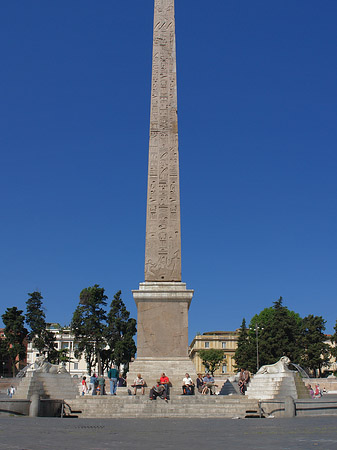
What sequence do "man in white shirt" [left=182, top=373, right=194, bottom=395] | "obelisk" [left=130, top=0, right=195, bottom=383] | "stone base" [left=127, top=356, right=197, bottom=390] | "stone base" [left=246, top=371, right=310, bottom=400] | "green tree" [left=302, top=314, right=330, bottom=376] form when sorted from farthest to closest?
"green tree" [left=302, top=314, right=330, bottom=376]
"stone base" [left=246, top=371, right=310, bottom=400]
"obelisk" [left=130, top=0, right=195, bottom=383]
"stone base" [left=127, top=356, right=197, bottom=390]
"man in white shirt" [left=182, top=373, right=194, bottom=395]

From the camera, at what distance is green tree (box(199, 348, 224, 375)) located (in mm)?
83375

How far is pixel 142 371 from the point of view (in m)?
15.4

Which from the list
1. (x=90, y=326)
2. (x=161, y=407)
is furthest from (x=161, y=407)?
(x=90, y=326)

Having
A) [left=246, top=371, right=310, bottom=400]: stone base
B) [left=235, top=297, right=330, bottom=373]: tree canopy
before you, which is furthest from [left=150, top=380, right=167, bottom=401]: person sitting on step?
[left=235, top=297, right=330, bottom=373]: tree canopy

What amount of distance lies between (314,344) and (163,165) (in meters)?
41.8

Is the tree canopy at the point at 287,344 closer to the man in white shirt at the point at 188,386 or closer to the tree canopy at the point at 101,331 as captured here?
the tree canopy at the point at 101,331

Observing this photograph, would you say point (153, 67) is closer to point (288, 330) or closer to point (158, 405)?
point (158, 405)

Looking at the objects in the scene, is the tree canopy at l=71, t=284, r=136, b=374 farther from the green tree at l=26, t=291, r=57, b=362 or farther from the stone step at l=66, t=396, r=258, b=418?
the stone step at l=66, t=396, r=258, b=418

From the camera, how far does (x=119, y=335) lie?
164ft

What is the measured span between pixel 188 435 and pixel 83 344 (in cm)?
4119

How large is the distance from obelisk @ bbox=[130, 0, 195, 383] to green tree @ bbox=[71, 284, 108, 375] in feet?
109

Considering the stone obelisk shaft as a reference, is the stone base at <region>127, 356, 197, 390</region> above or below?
below

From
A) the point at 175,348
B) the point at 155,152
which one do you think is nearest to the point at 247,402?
the point at 175,348

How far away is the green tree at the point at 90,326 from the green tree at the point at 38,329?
322 cm
